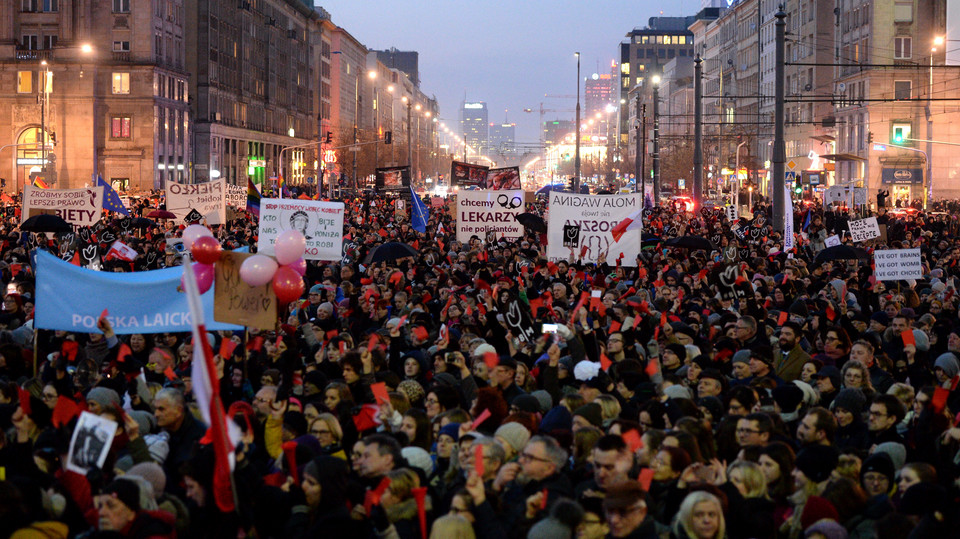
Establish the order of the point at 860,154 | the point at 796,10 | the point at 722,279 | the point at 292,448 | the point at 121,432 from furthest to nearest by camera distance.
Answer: the point at 796,10 → the point at 860,154 → the point at 722,279 → the point at 121,432 → the point at 292,448

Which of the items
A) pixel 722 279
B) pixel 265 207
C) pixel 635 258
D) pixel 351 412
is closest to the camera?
pixel 351 412

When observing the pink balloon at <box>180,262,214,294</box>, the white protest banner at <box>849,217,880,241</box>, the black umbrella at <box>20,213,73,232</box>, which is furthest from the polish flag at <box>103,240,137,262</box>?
the white protest banner at <box>849,217,880,241</box>

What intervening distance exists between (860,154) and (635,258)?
5853 cm

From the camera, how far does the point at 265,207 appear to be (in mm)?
18344

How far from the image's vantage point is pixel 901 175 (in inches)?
2717

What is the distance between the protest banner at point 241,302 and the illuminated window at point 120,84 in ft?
242

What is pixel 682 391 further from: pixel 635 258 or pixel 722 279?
pixel 635 258

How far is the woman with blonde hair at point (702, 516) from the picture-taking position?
5.60m

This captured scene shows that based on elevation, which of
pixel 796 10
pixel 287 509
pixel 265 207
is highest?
pixel 796 10

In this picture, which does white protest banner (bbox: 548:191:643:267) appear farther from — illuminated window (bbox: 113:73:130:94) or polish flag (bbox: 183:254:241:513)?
illuminated window (bbox: 113:73:130:94)

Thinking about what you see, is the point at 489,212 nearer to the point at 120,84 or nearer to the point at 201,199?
the point at 201,199

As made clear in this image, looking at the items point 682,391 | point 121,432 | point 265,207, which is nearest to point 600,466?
point 682,391

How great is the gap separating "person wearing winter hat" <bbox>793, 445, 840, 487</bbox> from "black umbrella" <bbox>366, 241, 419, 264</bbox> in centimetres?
1245

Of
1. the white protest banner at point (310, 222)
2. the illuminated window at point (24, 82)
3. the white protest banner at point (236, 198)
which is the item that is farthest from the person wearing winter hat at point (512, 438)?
the illuminated window at point (24, 82)
